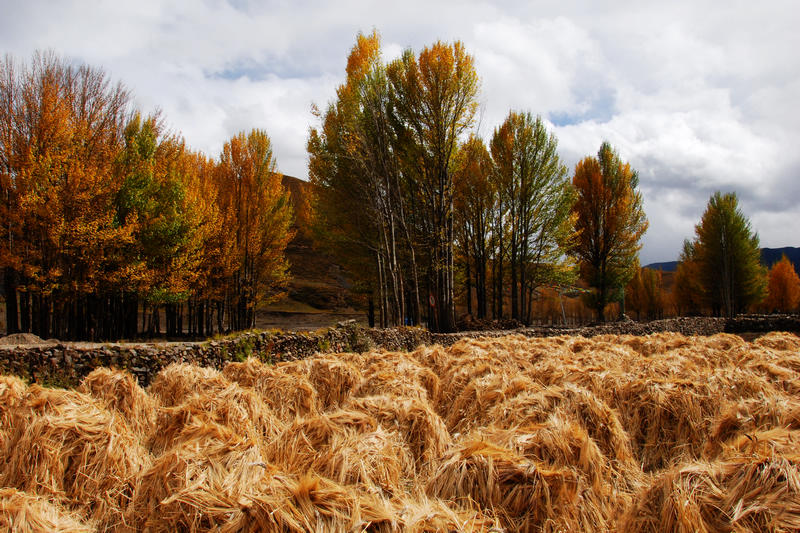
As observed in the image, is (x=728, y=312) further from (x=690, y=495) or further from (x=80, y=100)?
(x=80, y=100)

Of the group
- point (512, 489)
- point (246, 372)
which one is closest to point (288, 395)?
point (246, 372)

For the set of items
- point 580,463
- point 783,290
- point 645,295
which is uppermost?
point 580,463

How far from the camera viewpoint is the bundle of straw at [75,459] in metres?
2.77

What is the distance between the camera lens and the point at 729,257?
129 feet

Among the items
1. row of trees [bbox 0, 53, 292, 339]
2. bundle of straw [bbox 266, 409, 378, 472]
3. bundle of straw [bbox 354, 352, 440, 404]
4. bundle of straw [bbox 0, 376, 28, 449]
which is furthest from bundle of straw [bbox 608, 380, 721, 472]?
row of trees [bbox 0, 53, 292, 339]

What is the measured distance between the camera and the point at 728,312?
3744cm

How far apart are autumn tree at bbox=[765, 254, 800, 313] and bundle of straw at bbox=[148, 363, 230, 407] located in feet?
204

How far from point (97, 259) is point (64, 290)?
1.50 m

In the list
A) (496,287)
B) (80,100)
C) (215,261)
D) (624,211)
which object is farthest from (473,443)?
(624,211)

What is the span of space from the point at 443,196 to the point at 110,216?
14093 mm

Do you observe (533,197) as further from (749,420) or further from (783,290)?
(783,290)

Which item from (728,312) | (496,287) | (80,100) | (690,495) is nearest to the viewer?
(690,495)

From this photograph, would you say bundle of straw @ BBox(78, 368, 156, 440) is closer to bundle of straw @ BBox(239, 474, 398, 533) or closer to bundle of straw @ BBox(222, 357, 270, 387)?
bundle of straw @ BBox(222, 357, 270, 387)

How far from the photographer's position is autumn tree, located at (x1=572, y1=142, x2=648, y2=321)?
31094mm
